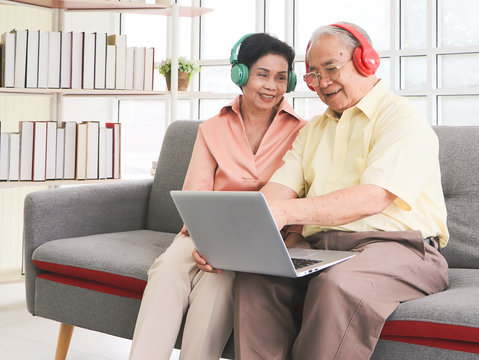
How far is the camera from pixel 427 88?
4254 millimetres

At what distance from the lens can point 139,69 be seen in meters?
3.41

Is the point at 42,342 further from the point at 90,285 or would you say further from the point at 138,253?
the point at 138,253

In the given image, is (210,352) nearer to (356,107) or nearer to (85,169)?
(356,107)

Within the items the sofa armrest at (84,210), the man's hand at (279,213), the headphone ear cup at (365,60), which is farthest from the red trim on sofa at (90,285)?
the headphone ear cup at (365,60)

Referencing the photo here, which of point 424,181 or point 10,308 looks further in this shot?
point 10,308

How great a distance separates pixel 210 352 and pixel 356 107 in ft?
2.56

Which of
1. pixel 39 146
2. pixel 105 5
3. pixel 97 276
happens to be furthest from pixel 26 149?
pixel 97 276

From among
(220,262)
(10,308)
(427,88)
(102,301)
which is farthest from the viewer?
(427,88)

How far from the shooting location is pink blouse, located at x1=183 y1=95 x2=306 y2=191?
2062 millimetres

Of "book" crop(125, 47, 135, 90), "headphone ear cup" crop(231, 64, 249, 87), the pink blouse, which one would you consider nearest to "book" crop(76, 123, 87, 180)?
"book" crop(125, 47, 135, 90)

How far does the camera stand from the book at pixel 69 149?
3.24 metres

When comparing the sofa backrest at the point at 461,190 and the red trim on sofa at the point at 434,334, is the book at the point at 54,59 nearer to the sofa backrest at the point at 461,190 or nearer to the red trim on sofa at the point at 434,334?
the sofa backrest at the point at 461,190

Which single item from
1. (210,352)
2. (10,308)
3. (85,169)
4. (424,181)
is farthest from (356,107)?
(10,308)

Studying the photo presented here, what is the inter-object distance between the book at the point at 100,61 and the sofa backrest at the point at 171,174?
0.83 metres
